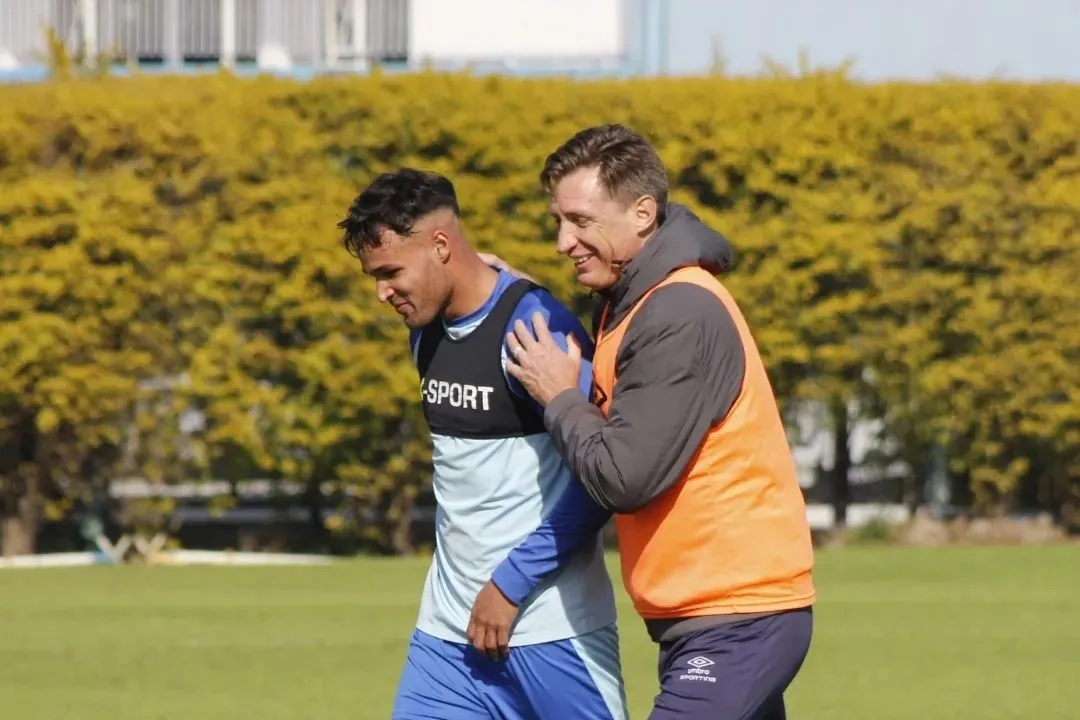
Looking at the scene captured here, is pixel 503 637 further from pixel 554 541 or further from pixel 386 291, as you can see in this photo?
pixel 386 291

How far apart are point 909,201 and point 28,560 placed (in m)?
6.63

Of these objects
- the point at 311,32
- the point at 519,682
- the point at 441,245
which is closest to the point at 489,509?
the point at 519,682

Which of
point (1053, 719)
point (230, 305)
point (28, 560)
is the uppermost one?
point (230, 305)

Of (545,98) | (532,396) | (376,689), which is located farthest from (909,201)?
(532,396)

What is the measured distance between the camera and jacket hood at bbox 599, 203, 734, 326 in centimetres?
389

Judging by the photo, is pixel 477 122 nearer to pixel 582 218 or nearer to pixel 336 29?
pixel 336 29

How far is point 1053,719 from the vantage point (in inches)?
279

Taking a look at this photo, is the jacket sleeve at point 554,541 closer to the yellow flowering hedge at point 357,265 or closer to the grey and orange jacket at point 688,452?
the grey and orange jacket at point 688,452

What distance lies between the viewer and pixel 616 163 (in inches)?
155

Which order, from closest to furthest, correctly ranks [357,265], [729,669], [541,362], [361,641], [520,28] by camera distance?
1. [729,669]
2. [541,362]
3. [361,641]
4. [357,265]
5. [520,28]

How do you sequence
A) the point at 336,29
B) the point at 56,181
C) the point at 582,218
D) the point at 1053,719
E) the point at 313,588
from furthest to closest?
the point at 336,29, the point at 56,181, the point at 313,588, the point at 1053,719, the point at 582,218

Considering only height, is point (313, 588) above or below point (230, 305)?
below

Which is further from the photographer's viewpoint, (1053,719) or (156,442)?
(156,442)

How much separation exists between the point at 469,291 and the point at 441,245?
0.44 ft
